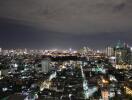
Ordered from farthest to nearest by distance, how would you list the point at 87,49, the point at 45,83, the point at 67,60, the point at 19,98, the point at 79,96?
the point at 87,49 < the point at 67,60 < the point at 45,83 < the point at 79,96 < the point at 19,98

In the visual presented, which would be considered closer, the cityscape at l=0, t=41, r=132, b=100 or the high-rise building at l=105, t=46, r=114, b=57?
the cityscape at l=0, t=41, r=132, b=100

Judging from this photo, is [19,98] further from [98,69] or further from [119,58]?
[119,58]

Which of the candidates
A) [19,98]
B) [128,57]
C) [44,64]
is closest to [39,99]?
[19,98]

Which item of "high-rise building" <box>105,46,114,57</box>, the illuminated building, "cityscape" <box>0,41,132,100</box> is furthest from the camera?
"high-rise building" <box>105,46,114,57</box>

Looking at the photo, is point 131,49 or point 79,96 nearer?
point 79,96

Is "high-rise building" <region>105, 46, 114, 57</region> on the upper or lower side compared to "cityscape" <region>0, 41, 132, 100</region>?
upper

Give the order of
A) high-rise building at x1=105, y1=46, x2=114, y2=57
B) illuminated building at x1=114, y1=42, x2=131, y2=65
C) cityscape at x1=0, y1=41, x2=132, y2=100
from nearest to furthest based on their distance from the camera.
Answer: cityscape at x1=0, y1=41, x2=132, y2=100 < illuminated building at x1=114, y1=42, x2=131, y2=65 < high-rise building at x1=105, y1=46, x2=114, y2=57

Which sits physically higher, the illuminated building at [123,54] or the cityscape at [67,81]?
the illuminated building at [123,54]

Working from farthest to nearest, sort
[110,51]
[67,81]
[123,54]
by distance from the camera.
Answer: [110,51] → [123,54] → [67,81]

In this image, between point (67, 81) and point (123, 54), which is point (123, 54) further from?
point (67, 81)

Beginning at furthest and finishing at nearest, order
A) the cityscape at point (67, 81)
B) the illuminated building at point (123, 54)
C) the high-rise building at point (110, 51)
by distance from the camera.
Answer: the high-rise building at point (110, 51) → the illuminated building at point (123, 54) → the cityscape at point (67, 81)

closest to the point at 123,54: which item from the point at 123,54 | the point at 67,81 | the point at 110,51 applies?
the point at 123,54
